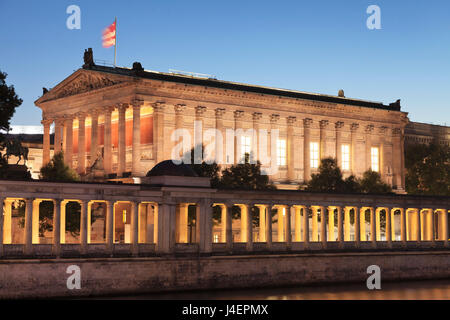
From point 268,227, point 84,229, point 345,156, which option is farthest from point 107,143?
point 84,229

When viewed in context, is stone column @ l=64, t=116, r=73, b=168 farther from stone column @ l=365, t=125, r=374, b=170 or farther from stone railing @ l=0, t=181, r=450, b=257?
stone column @ l=365, t=125, r=374, b=170

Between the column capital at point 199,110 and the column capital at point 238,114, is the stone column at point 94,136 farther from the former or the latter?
the column capital at point 238,114

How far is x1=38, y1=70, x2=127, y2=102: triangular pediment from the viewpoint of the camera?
91688 mm

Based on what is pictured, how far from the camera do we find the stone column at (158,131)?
89.6 meters

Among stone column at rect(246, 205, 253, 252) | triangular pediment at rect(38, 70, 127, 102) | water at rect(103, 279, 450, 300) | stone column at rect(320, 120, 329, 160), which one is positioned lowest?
water at rect(103, 279, 450, 300)

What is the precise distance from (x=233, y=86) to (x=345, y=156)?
1849cm

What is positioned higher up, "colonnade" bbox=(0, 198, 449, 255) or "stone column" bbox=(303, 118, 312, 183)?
"stone column" bbox=(303, 118, 312, 183)

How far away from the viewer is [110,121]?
92812mm

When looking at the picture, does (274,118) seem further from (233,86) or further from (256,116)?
(233,86)

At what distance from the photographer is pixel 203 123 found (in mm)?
94500

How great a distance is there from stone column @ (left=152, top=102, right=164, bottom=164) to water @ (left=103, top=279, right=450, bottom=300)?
29582mm

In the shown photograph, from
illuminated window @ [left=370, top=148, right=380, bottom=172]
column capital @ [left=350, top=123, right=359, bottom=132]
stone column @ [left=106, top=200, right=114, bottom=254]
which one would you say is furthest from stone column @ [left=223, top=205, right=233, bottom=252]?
illuminated window @ [left=370, top=148, right=380, bottom=172]
